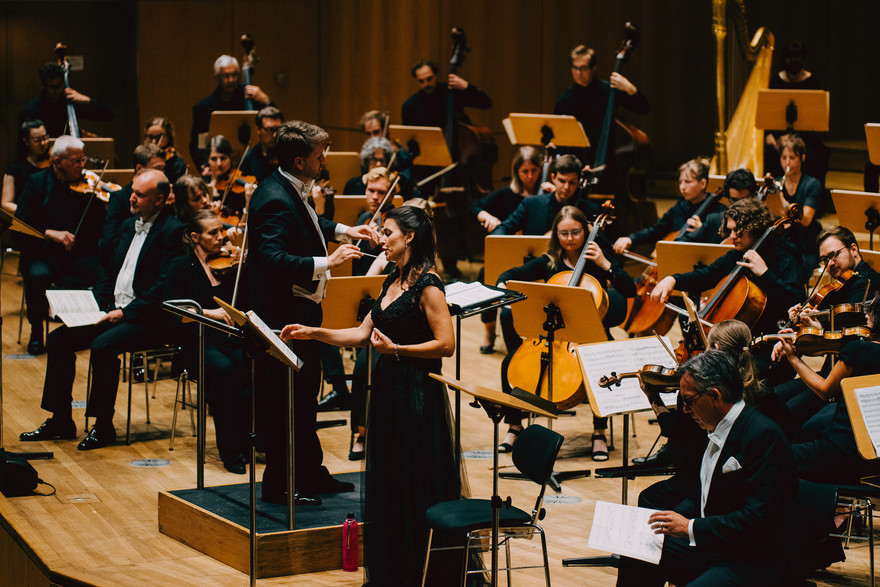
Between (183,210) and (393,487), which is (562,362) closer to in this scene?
(393,487)

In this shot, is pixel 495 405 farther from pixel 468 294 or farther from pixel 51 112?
pixel 51 112

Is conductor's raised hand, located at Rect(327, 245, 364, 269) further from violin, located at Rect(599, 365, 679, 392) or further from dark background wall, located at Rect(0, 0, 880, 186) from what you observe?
dark background wall, located at Rect(0, 0, 880, 186)

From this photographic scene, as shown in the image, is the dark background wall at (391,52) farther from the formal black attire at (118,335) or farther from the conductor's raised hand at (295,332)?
the conductor's raised hand at (295,332)

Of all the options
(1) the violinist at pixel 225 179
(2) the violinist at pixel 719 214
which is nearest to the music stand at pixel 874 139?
(2) the violinist at pixel 719 214

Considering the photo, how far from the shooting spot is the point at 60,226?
Result: 6.89 meters

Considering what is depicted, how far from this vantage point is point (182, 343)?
541cm

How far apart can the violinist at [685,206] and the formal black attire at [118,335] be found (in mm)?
2325

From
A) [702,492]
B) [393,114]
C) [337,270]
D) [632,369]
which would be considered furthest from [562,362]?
[393,114]

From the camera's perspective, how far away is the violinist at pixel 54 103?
26.7 feet

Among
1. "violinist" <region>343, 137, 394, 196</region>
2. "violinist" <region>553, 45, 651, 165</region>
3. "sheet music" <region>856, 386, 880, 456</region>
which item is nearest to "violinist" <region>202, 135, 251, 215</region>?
"violinist" <region>343, 137, 394, 196</region>

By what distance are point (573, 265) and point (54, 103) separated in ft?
14.9

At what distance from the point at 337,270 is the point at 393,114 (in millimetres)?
4486

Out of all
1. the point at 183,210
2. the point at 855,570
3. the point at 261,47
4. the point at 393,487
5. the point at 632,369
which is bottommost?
the point at 855,570

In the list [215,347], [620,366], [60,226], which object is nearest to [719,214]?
[620,366]
